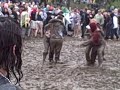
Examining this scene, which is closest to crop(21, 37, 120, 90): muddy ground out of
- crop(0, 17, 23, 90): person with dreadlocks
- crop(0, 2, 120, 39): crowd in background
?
crop(0, 2, 120, 39): crowd in background

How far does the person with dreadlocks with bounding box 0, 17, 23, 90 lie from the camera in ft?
7.40

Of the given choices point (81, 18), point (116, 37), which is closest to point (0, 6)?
point (81, 18)

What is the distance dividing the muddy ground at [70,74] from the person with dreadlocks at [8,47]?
20.3ft

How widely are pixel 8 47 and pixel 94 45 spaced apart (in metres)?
9.63

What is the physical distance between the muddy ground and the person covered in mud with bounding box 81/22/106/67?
30 centimetres

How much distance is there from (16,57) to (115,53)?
13234 mm

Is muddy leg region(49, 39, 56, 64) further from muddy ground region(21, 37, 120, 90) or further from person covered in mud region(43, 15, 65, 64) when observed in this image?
muddy ground region(21, 37, 120, 90)

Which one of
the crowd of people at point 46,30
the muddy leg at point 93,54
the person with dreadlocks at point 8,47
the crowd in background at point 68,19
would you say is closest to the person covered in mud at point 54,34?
the crowd of people at point 46,30

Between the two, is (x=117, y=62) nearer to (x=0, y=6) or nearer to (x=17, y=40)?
(x=0, y=6)

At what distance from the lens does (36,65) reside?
11875mm

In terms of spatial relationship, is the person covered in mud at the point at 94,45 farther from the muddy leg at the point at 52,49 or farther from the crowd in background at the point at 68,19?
the crowd in background at the point at 68,19

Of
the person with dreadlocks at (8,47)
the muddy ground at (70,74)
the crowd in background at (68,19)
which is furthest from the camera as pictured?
the crowd in background at (68,19)

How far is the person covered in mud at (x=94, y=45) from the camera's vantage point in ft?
38.0

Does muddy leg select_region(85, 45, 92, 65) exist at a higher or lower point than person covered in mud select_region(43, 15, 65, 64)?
lower
